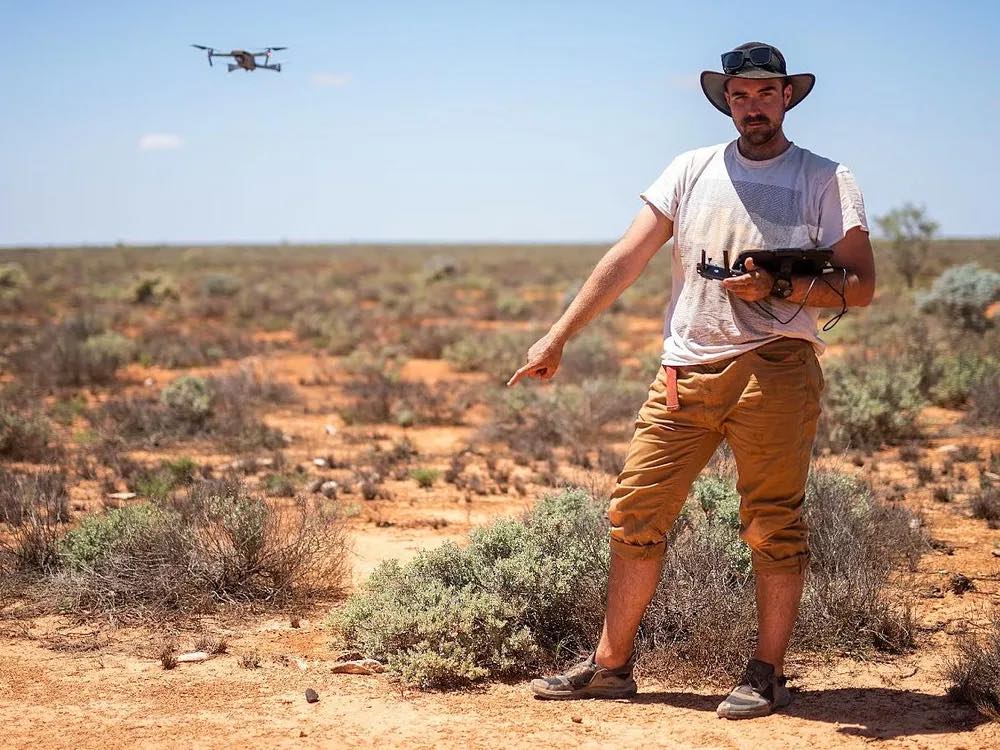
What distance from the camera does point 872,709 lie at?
376 cm

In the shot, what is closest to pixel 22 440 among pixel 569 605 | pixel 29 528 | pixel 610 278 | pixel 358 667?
pixel 29 528

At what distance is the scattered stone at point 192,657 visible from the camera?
4.40 m

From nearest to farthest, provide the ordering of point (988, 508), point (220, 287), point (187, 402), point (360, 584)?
point (360, 584)
point (988, 508)
point (187, 402)
point (220, 287)

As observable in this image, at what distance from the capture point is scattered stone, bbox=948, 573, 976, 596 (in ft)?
17.2

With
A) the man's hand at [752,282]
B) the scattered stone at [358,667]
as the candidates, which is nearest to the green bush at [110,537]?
the scattered stone at [358,667]

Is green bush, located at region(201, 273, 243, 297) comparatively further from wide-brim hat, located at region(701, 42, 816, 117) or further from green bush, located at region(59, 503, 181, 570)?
wide-brim hat, located at region(701, 42, 816, 117)

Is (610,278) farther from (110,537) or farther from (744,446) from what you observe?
(110,537)

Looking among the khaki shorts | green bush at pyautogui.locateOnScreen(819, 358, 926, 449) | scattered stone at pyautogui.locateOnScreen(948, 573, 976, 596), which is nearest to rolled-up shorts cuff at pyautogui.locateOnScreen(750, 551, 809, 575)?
the khaki shorts

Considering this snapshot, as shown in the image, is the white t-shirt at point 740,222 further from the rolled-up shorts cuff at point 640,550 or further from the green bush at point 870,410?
the green bush at point 870,410

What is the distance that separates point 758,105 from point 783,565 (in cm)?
158

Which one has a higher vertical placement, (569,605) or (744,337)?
(744,337)

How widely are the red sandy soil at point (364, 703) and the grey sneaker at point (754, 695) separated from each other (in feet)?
0.14

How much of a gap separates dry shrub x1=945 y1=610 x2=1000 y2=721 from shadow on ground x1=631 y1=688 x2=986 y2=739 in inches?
1.6

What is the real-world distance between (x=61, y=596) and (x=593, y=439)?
241 inches
